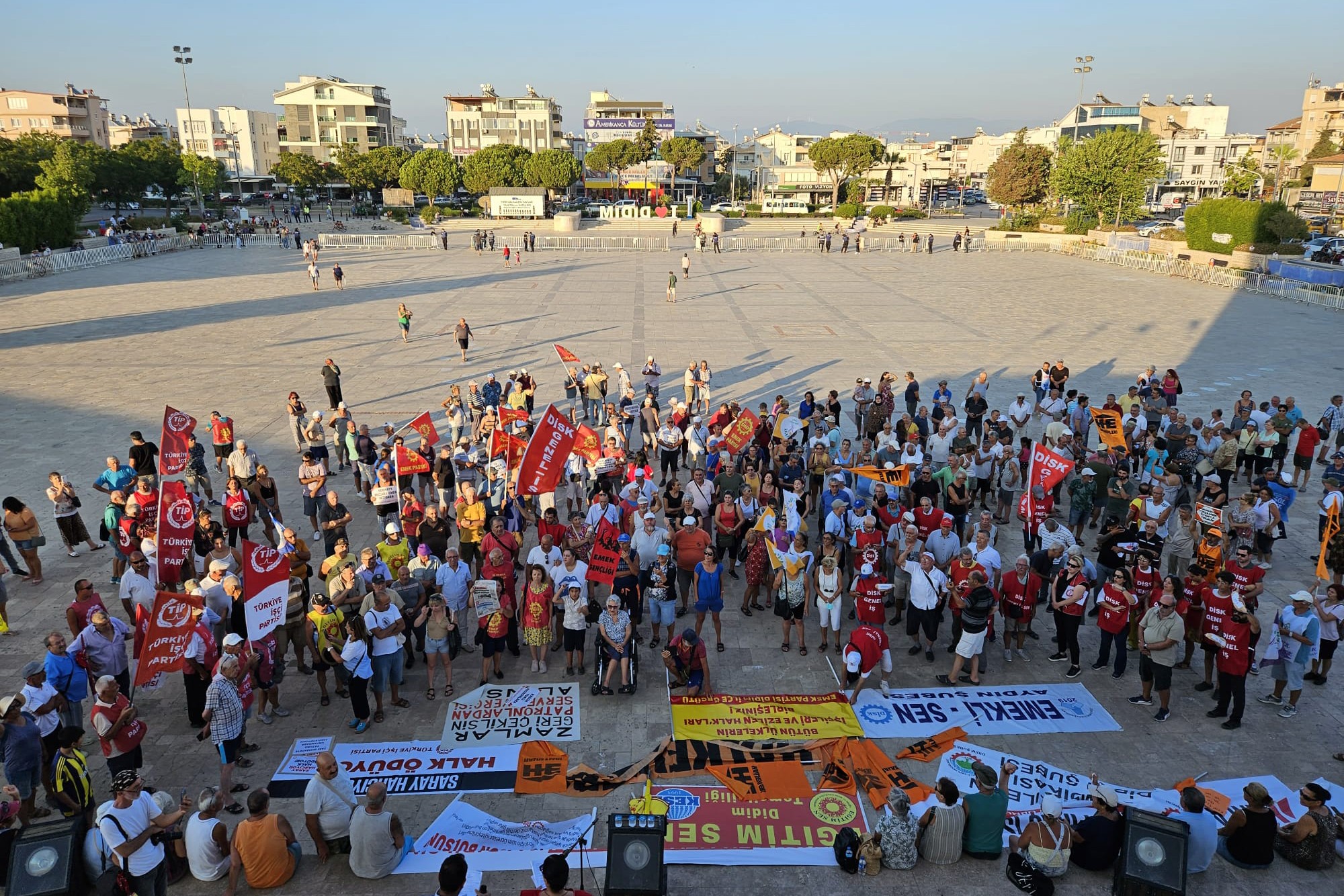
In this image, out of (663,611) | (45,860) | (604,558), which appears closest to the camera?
(45,860)

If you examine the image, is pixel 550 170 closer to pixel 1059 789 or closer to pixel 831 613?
pixel 831 613

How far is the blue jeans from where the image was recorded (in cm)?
1012

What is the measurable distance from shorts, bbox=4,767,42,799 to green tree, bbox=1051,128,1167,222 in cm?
7182

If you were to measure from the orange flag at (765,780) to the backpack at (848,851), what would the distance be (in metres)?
0.87

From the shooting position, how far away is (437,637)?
973cm

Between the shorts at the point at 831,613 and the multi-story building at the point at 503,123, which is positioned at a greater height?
the multi-story building at the point at 503,123

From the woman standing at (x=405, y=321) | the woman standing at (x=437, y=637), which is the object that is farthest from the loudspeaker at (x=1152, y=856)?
the woman standing at (x=405, y=321)

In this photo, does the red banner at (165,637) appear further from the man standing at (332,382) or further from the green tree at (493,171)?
the green tree at (493,171)

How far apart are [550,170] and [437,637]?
92800 mm

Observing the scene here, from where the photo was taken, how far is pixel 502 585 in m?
10.4

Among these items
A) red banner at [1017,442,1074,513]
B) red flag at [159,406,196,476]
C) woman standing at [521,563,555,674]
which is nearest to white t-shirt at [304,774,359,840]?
woman standing at [521,563,555,674]

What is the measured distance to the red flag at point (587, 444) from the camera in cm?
1377

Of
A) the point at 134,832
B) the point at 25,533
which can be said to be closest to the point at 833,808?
the point at 134,832

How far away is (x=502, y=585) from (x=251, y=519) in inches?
246
